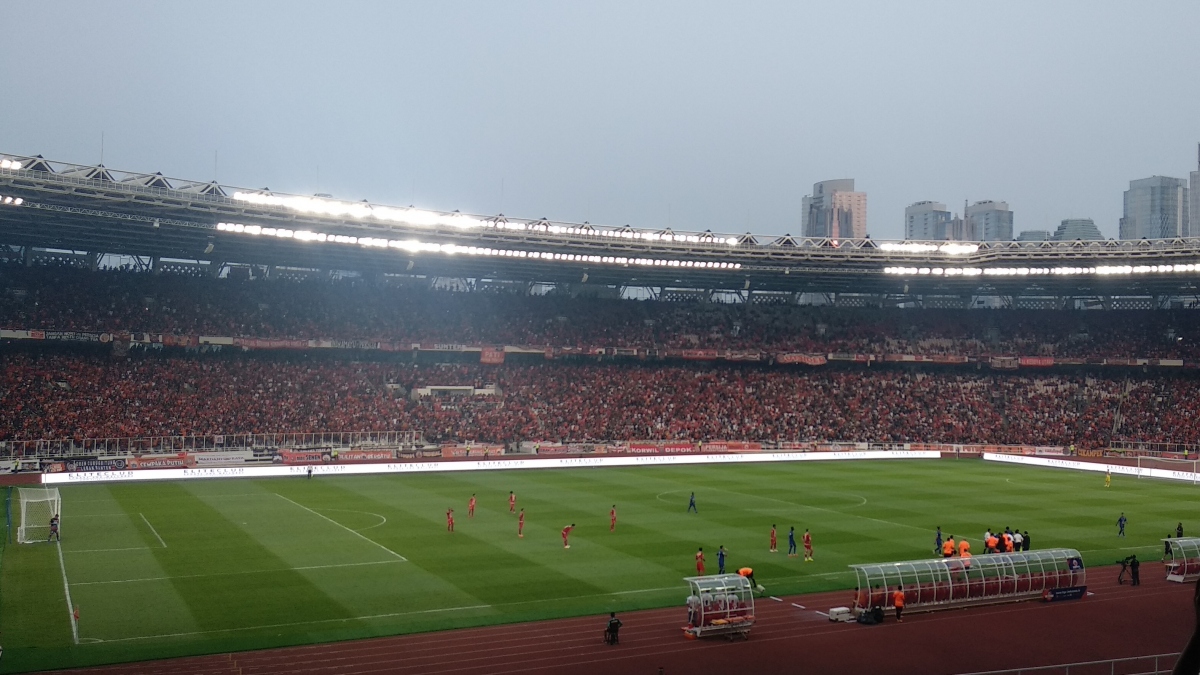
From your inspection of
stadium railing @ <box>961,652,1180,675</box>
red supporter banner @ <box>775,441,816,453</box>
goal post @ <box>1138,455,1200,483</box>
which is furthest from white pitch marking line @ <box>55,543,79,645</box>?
goal post @ <box>1138,455,1200,483</box>

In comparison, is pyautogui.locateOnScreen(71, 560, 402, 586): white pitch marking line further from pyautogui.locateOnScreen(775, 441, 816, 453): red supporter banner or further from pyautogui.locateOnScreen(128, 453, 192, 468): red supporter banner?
pyautogui.locateOnScreen(775, 441, 816, 453): red supporter banner

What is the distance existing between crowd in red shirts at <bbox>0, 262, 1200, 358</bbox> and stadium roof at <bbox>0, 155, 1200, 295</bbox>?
90.7 inches

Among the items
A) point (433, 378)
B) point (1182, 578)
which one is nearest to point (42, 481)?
point (433, 378)

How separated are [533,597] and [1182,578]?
20496mm

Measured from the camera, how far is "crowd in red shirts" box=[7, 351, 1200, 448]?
57969 millimetres

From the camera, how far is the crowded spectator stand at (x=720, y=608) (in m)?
24.5

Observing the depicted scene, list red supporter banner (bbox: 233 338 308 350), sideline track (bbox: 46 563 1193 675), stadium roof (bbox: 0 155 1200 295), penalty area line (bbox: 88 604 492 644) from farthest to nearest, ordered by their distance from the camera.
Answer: red supporter banner (bbox: 233 338 308 350)
stadium roof (bbox: 0 155 1200 295)
penalty area line (bbox: 88 604 492 644)
sideline track (bbox: 46 563 1193 675)

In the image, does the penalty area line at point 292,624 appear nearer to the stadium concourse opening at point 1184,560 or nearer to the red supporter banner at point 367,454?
the stadium concourse opening at point 1184,560

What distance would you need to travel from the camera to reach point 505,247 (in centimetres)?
6494

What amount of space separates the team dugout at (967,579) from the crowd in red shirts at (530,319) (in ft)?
166

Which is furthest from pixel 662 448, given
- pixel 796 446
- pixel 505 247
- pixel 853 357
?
pixel 853 357

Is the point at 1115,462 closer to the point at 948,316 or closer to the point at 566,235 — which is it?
the point at 948,316

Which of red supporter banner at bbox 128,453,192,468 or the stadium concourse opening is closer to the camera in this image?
the stadium concourse opening

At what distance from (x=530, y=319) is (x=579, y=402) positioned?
9081 millimetres
